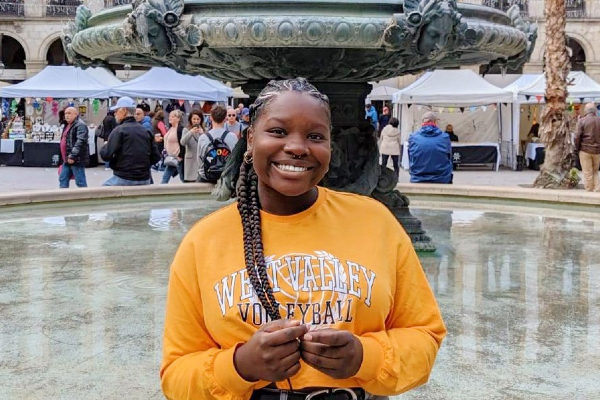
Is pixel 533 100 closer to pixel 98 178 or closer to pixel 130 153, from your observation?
pixel 98 178

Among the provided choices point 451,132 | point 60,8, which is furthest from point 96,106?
point 60,8

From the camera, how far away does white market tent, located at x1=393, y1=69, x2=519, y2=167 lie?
2078 centimetres

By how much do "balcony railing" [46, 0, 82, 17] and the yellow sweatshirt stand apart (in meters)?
40.2

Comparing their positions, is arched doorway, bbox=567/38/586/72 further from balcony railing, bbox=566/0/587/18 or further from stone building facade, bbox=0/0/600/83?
balcony railing, bbox=566/0/587/18

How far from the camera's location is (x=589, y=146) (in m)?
14.4

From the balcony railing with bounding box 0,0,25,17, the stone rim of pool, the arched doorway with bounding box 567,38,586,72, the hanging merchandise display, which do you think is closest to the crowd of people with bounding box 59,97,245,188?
the stone rim of pool

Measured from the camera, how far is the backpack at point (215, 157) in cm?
875

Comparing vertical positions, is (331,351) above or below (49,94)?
below

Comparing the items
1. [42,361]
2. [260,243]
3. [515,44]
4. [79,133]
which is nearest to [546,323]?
[515,44]

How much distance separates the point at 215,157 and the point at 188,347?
7139 millimetres

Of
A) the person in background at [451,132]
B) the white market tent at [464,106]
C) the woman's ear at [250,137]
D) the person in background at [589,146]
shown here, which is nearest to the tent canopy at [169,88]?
the white market tent at [464,106]

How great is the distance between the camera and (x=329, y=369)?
1.62m

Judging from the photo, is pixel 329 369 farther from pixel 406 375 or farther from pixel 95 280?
pixel 95 280

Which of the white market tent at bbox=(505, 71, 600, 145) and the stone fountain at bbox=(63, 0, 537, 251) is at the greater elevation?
the stone fountain at bbox=(63, 0, 537, 251)
